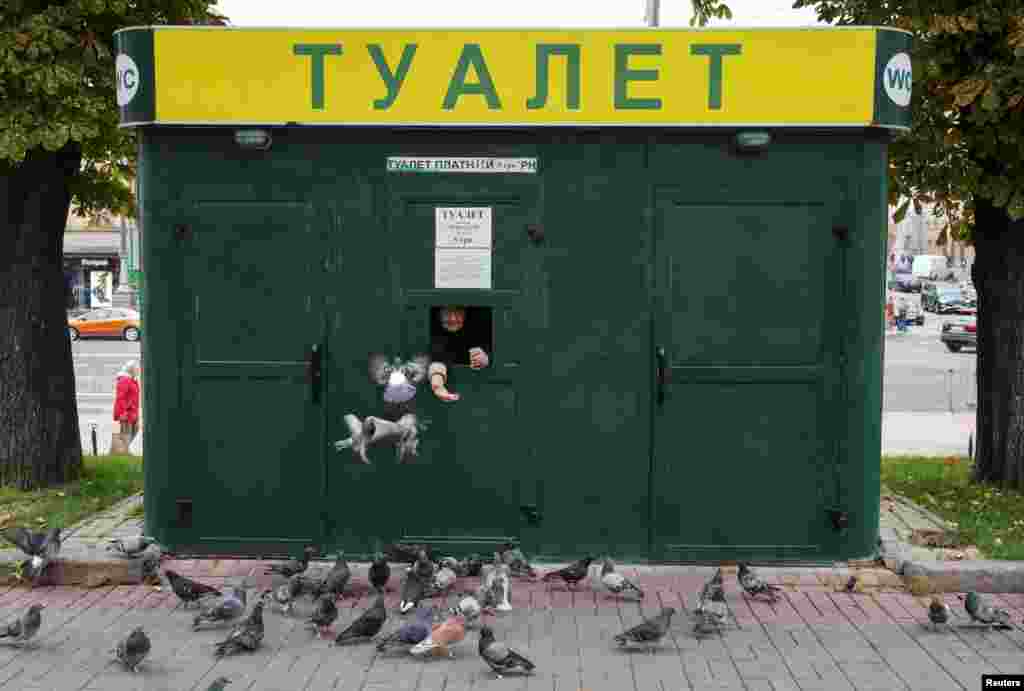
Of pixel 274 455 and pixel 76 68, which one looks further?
pixel 76 68

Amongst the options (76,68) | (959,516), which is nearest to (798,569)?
(959,516)

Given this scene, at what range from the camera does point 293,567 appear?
25.1ft

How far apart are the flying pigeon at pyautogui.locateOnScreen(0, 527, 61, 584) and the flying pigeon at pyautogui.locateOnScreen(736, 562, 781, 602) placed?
4178 mm

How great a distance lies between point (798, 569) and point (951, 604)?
1.01 m

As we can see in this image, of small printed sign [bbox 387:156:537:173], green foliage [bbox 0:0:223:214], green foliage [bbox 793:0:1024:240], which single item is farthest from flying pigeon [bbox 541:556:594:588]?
green foliage [bbox 0:0:223:214]

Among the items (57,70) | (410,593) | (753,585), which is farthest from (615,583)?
(57,70)

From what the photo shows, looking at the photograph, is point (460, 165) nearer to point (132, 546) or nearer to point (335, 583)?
point (335, 583)

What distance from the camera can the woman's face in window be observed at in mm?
8172

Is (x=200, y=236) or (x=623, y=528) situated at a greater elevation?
(x=200, y=236)

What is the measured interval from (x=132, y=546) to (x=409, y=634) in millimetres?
2442

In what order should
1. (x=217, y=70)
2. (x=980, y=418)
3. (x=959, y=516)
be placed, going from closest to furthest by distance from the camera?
(x=217, y=70), (x=959, y=516), (x=980, y=418)

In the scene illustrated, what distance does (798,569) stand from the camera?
8.09m

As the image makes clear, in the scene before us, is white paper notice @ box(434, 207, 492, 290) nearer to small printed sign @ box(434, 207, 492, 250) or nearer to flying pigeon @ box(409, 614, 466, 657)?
small printed sign @ box(434, 207, 492, 250)

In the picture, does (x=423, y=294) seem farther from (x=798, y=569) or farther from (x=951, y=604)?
(x=951, y=604)
